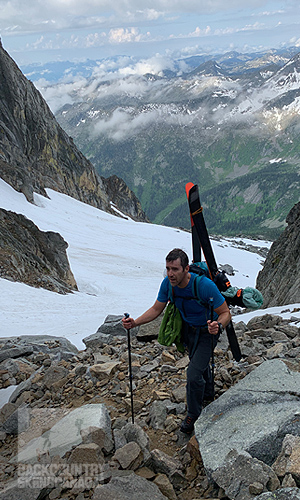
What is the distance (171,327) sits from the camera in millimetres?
7102

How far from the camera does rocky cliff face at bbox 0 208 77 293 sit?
84.2ft

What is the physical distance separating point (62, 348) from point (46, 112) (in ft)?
278

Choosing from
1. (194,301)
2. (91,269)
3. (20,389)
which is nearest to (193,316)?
(194,301)

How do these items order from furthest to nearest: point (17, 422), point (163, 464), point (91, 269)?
point (91, 269) < point (17, 422) < point (163, 464)

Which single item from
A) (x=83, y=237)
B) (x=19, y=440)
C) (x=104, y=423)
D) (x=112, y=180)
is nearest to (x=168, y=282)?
(x=104, y=423)

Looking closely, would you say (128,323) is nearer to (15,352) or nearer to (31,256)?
(15,352)

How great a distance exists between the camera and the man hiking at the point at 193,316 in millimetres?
6535

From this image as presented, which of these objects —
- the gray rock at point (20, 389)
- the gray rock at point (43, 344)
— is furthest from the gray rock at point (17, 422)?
the gray rock at point (43, 344)

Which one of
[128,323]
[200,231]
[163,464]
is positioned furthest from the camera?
[200,231]

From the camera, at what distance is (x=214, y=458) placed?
543 centimetres

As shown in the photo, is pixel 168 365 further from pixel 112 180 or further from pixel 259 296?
pixel 112 180

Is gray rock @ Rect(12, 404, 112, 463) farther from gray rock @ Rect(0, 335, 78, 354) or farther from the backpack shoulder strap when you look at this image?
gray rock @ Rect(0, 335, 78, 354)

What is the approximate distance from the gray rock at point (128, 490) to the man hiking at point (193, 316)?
176cm

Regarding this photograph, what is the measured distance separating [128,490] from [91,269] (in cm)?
3626
